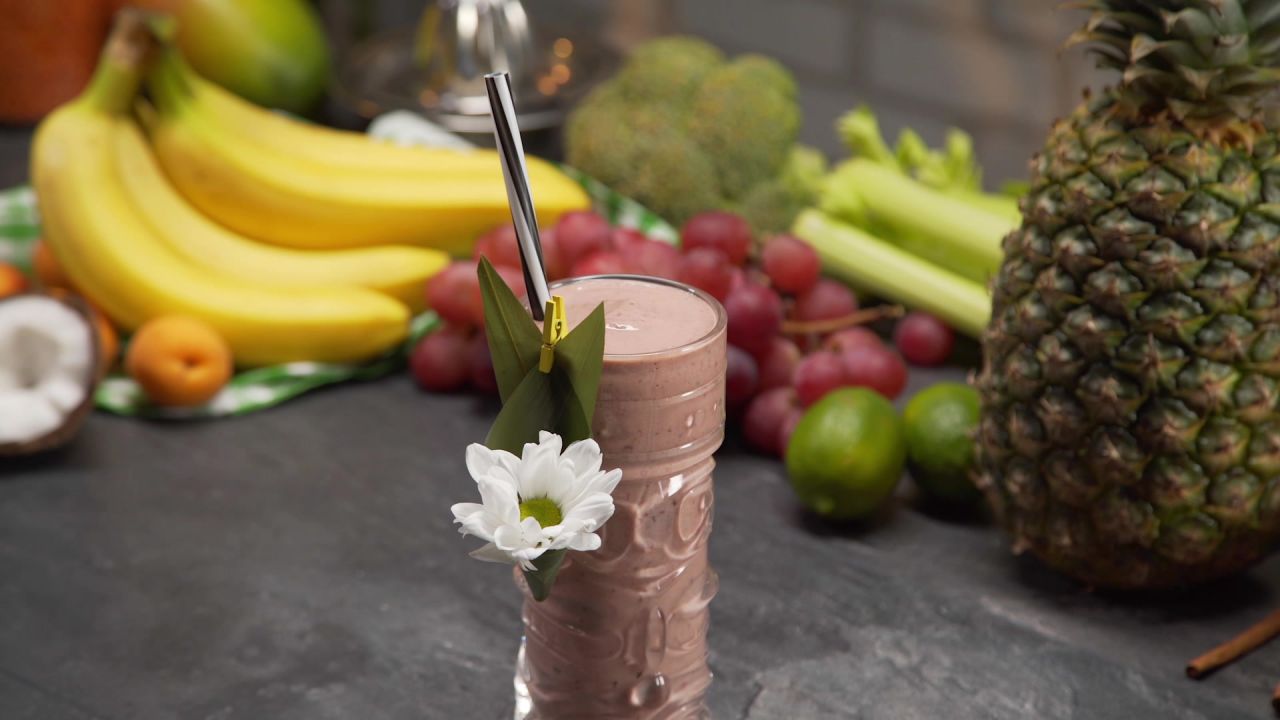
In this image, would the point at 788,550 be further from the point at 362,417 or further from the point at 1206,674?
the point at 362,417

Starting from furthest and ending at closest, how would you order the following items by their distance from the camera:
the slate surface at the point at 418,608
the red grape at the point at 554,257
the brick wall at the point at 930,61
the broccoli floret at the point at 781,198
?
1. the brick wall at the point at 930,61
2. the broccoli floret at the point at 781,198
3. the red grape at the point at 554,257
4. the slate surface at the point at 418,608

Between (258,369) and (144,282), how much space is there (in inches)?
5.4

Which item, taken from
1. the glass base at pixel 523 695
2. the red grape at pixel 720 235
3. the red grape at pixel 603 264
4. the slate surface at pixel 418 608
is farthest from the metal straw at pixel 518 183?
the red grape at pixel 720 235

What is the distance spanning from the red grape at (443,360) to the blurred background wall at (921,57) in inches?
31.2

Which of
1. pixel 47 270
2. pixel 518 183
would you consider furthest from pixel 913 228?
pixel 47 270

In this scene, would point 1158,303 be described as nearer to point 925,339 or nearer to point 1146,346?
point 1146,346

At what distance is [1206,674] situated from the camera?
3.04ft

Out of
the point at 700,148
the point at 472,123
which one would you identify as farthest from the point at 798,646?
the point at 472,123

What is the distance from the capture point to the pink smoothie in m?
0.70

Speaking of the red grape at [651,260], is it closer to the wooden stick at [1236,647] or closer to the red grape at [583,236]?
the red grape at [583,236]

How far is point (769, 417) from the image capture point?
1.21 metres

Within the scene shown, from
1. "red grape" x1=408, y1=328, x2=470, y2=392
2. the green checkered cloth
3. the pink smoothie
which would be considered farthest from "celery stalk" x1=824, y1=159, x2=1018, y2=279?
the pink smoothie

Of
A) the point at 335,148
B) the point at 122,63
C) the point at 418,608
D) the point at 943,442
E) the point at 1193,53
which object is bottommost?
the point at 418,608

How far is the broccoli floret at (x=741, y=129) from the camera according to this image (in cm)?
153
